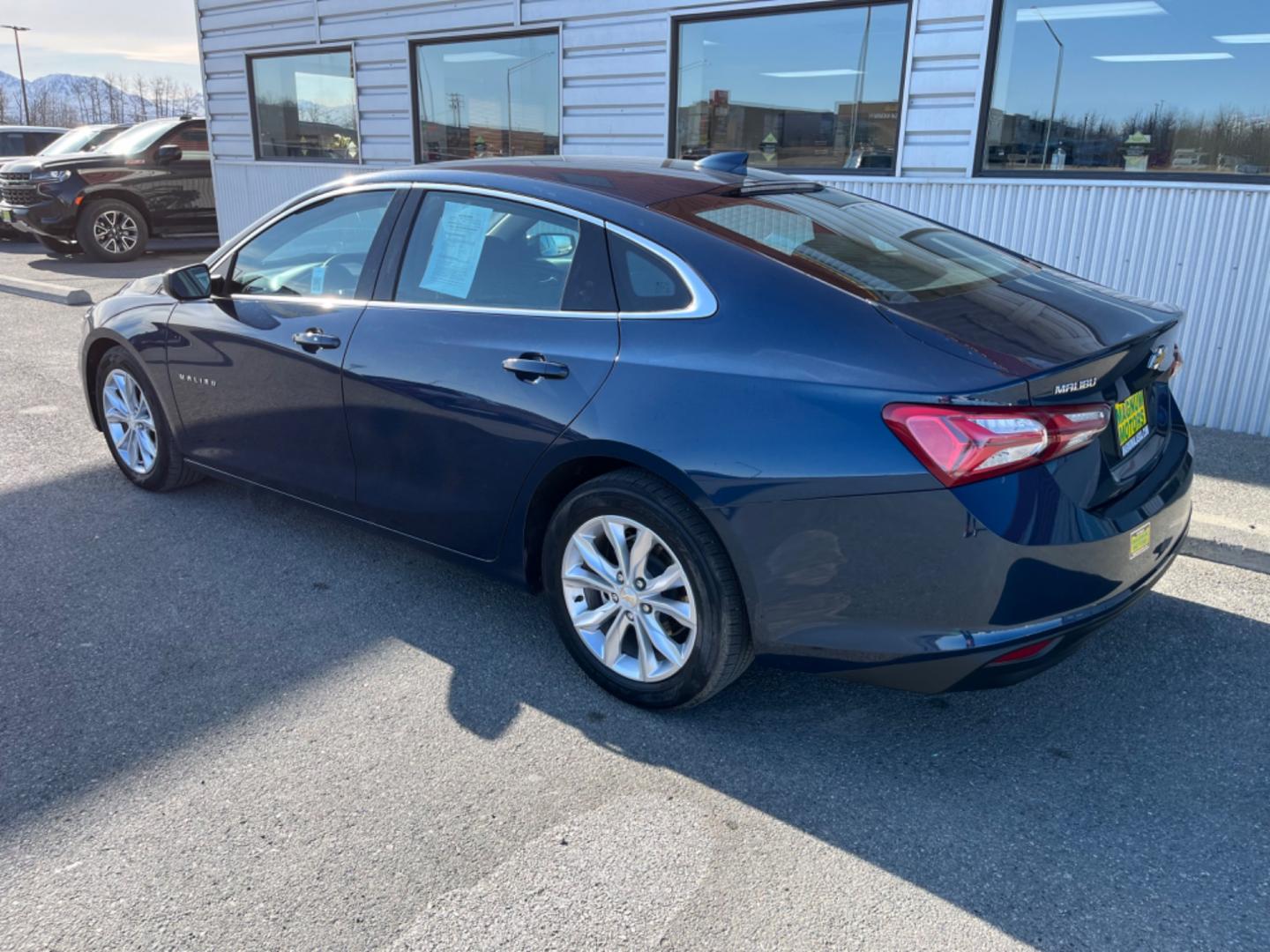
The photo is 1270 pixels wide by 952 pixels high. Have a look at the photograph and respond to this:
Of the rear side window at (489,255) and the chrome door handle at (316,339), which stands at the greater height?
the rear side window at (489,255)

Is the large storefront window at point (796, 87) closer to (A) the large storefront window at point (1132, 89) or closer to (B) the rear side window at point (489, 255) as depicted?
(A) the large storefront window at point (1132, 89)

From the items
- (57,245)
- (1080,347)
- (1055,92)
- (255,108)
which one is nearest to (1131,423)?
(1080,347)

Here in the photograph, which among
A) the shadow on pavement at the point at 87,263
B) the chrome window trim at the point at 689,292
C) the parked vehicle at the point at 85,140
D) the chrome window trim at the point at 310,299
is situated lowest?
the shadow on pavement at the point at 87,263

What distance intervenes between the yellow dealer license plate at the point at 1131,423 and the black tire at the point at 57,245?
15322mm

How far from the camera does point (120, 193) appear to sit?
14211mm

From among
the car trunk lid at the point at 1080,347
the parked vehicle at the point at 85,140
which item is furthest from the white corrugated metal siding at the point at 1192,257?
the parked vehicle at the point at 85,140

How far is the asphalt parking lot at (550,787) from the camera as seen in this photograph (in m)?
2.26

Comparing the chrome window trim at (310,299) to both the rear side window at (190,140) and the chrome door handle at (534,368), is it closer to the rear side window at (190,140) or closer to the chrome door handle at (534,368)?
the chrome door handle at (534,368)

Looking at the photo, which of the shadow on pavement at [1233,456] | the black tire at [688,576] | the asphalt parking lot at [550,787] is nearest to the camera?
the asphalt parking lot at [550,787]

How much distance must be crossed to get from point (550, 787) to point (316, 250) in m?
2.41

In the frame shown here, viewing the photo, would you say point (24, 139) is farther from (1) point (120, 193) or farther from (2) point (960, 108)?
(2) point (960, 108)

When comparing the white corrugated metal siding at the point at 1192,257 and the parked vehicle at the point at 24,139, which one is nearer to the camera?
the white corrugated metal siding at the point at 1192,257

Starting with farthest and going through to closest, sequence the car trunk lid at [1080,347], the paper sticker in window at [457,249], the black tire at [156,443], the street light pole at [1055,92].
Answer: the street light pole at [1055,92] < the black tire at [156,443] < the paper sticker in window at [457,249] < the car trunk lid at [1080,347]

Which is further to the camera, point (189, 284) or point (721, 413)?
point (189, 284)
